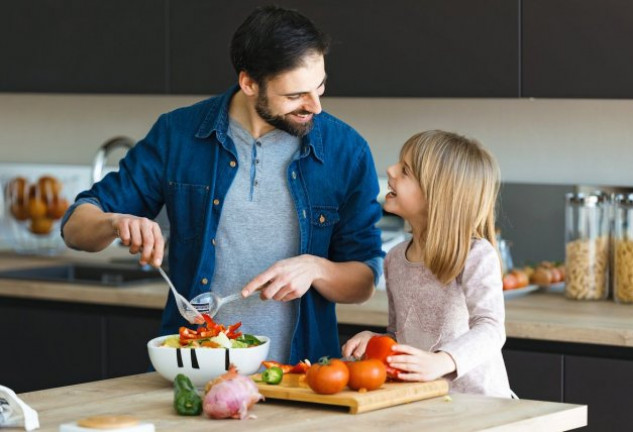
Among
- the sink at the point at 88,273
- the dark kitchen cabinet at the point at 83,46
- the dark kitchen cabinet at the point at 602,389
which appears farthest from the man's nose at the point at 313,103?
the dark kitchen cabinet at the point at 83,46

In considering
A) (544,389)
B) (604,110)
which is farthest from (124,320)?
(604,110)

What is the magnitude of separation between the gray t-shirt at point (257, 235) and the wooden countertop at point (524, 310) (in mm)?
665

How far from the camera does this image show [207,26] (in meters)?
3.94

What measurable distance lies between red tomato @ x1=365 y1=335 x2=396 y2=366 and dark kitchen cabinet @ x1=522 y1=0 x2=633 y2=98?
1.42 m

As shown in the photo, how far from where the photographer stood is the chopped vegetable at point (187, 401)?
2023mm

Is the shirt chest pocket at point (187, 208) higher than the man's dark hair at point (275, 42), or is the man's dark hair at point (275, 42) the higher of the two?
the man's dark hair at point (275, 42)

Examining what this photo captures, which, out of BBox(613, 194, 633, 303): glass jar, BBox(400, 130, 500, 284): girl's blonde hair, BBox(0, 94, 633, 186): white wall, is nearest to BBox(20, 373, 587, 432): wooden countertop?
BBox(400, 130, 500, 284): girl's blonde hair

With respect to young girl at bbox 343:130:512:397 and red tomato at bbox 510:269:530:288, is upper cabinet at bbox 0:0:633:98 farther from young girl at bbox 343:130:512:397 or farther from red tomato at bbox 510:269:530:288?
young girl at bbox 343:130:512:397

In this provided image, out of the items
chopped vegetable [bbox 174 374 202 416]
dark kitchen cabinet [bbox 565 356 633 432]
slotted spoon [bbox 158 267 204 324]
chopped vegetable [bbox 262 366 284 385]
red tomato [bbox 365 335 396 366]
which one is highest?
slotted spoon [bbox 158 267 204 324]

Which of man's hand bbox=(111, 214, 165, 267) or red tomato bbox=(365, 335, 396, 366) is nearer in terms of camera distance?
red tomato bbox=(365, 335, 396, 366)

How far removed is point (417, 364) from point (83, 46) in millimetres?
2367

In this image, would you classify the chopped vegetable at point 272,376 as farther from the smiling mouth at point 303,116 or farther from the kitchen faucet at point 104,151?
the kitchen faucet at point 104,151

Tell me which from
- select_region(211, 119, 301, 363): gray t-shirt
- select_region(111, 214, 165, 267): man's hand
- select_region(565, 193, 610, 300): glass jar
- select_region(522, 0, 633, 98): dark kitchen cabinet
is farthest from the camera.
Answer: select_region(565, 193, 610, 300): glass jar

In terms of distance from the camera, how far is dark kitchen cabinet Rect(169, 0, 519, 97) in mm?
3486
